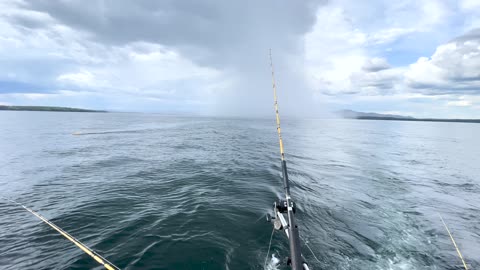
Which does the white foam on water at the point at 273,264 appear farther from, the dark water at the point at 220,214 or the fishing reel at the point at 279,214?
the fishing reel at the point at 279,214

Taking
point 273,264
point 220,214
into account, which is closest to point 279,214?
point 273,264

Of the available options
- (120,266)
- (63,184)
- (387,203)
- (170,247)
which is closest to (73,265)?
(120,266)

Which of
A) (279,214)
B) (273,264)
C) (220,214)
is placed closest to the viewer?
(279,214)

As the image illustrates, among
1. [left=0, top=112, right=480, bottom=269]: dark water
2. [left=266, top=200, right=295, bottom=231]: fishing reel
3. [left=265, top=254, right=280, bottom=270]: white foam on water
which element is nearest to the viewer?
[left=266, top=200, right=295, bottom=231]: fishing reel

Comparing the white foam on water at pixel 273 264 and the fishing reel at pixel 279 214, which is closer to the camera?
the fishing reel at pixel 279 214

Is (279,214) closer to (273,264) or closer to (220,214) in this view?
(273,264)

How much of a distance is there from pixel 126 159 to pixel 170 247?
55.3 ft

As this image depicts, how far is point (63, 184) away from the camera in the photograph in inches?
563

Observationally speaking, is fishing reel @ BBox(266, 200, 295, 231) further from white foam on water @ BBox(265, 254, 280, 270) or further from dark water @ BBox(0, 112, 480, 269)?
dark water @ BBox(0, 112, 480, 269)

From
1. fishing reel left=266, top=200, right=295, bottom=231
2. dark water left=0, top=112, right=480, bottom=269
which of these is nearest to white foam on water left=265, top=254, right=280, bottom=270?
dark water left=0, top=112, right=480, bottom=269

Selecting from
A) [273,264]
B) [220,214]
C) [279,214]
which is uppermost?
[279,214]

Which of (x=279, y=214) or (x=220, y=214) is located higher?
(x=279, y=214)

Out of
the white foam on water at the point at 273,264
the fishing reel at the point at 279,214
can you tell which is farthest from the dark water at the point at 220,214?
the fishing reel at the point at 279,214

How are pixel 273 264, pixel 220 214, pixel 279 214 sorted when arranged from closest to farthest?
pixel 279 214
pixel 273 264
pixel 220 214
